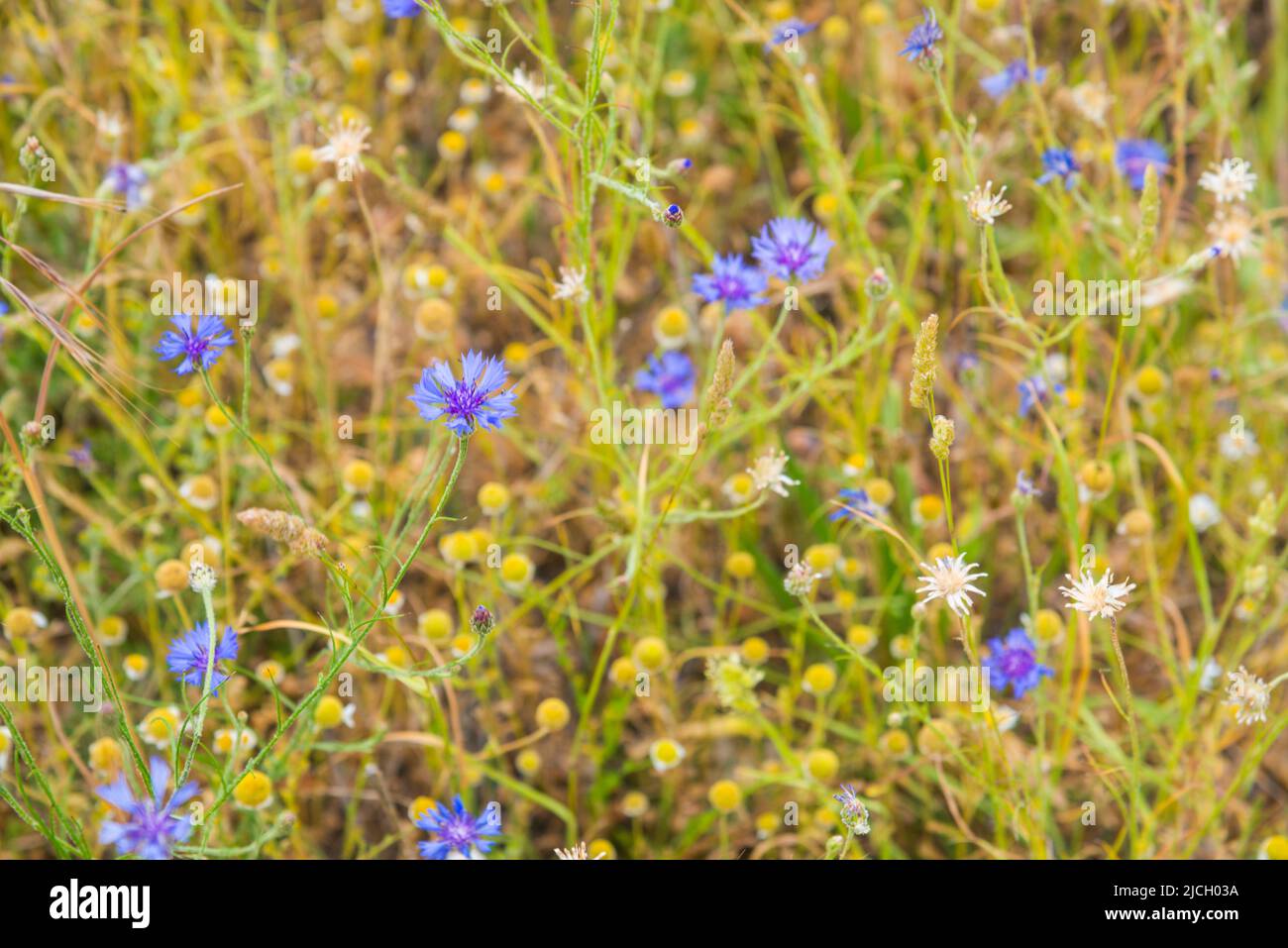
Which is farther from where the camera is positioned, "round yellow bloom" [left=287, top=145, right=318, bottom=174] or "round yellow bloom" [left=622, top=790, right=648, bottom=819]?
"round yellow bloom" [left=287, top=145, right=318, bottom=174]

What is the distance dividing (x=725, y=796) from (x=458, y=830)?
1.28 feet

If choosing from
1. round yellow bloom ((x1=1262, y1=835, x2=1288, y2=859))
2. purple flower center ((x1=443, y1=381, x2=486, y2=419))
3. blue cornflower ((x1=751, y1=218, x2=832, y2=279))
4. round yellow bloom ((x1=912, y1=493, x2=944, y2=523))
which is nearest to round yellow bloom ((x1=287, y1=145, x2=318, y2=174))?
blue cornflower ((x1=751, y1=218, x2=832, y2=279))

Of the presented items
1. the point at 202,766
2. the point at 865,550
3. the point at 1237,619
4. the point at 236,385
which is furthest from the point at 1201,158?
the point at 202,766

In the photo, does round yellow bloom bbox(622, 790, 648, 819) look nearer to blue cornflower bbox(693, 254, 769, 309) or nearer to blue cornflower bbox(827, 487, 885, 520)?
blue cornflower bbox(827, 487, 885, 520)

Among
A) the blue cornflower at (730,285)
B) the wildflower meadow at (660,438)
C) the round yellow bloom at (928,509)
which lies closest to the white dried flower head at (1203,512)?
the wildflower meadow at (660,438)

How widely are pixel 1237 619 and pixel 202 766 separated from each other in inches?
53.8

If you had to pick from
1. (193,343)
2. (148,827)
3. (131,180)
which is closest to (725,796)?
(148,827)

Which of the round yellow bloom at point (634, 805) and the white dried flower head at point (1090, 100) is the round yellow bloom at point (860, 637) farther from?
the white dried flower head at point (1090, 100)

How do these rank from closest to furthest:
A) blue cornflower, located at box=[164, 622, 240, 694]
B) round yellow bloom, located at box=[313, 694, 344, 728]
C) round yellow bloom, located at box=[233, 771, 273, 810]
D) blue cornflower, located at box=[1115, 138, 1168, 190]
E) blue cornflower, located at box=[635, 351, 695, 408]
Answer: blue cornflower, located at box=[164, 622, 240, 694] → round yellow bloom, located at box=[233, 771, 273, 810] → round yellow bloom, located at box=[313, 694, 344, 728] → blue cornflower, located at box=[635, 351, 695, 408] → blue cornflower, located at box=[1115, 138, 1168, 190]

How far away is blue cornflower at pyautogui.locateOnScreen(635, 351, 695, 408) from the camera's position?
5.17 ft

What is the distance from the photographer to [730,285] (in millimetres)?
1347

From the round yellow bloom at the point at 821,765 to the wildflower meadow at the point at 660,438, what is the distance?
0.02m
